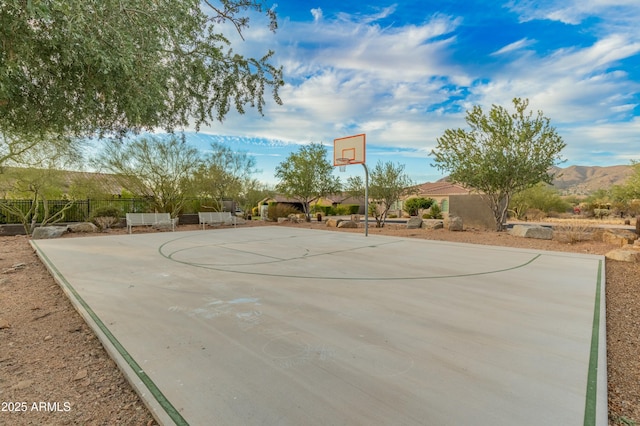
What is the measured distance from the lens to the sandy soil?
6.40ft

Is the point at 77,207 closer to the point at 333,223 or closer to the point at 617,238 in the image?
the point at 333,223

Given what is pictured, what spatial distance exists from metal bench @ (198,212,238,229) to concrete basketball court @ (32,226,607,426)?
30.2ft

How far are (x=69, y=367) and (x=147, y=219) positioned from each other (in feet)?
41.2

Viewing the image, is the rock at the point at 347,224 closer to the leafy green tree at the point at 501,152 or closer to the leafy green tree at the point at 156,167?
the leafy green tree at the point at 501,152

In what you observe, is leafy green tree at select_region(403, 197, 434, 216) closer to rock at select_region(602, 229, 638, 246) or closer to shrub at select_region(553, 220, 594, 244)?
shrub at select_region(553, 220, 594, 244)

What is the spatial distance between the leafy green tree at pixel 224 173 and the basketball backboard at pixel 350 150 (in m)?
6.79

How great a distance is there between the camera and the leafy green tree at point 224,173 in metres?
17.3

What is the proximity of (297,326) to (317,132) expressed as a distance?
672 inches

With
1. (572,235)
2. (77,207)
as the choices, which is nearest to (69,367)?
(572,235)

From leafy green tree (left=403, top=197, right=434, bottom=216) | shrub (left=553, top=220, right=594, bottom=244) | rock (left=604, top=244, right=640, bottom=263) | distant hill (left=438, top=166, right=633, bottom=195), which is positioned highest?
distant hill (left=438, top=166, right=633, bottom=195)

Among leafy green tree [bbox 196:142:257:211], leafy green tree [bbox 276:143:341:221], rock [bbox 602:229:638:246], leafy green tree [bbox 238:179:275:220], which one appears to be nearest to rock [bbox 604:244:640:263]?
rock [bbox 602:229:638:246]

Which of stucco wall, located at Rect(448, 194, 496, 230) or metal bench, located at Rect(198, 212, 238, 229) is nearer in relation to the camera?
metal bench, located at Rect(198, 212, 238, 229)

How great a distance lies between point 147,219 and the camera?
538 inches

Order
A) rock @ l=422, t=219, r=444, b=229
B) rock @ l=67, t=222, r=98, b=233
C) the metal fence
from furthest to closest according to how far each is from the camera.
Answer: rock @ l=422, t=219, r=444, b=229 → rock @ l=67, t=222, r=98, b=233 → the metal fence
